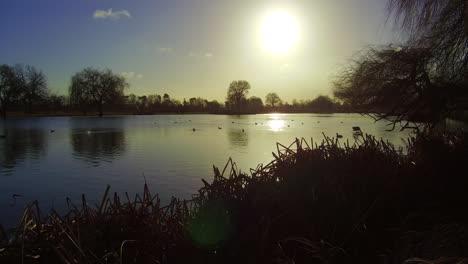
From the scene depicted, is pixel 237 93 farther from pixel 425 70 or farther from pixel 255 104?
pixel 425 70

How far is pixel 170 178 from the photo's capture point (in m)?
11.8

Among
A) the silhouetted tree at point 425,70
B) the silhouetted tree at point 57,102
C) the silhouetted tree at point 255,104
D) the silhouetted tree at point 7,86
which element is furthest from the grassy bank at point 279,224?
the silhouetted tree at point 255,104

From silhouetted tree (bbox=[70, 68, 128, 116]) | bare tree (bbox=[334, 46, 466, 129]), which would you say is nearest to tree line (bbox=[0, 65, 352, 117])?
silhouetted tree (bbox=[70, 68, 128, 116])

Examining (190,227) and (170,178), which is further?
(170,178)

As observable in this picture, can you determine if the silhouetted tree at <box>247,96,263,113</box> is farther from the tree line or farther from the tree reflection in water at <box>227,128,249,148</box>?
the tree reflection in water at <box>227,128,249,148</box>

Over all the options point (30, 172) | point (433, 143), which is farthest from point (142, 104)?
point (433, 143)

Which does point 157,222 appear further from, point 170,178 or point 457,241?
point 170,178

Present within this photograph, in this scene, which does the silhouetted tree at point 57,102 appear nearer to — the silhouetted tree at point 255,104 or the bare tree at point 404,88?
the silhouetted tree at point 255,104

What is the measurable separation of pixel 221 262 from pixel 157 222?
22.5 inches

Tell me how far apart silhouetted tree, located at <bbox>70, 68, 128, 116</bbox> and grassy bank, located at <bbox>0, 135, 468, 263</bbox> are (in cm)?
8754

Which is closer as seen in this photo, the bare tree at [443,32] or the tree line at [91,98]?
the bare tree at [443,32]

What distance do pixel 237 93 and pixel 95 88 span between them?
5076 centimetres

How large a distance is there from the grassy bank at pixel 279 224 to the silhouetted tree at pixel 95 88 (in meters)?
87.5

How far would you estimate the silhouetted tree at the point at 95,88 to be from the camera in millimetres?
81881
